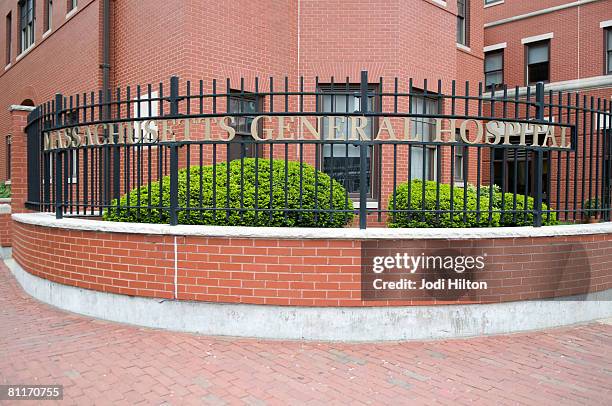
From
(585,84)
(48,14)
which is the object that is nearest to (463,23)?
(585,84)

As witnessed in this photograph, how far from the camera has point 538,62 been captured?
18.8 meters

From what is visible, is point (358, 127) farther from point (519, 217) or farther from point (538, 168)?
point (519, 217)

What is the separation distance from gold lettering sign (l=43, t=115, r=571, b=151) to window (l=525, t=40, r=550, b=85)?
14.1 m

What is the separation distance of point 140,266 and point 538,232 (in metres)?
4.28

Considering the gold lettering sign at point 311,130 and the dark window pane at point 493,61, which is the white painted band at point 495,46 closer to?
the dark window pane at point 493,61

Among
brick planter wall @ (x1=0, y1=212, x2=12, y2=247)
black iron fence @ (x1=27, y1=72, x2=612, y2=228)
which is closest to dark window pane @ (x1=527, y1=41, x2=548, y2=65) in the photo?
black iron fence @ (x1=27, y1=72, x2=612, y2=228)

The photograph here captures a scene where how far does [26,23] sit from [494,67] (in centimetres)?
1709

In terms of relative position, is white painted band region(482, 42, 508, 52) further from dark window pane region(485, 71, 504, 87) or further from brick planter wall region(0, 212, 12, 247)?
brick planter wall region(0, 212, 12, 247)

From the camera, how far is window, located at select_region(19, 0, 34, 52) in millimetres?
16469

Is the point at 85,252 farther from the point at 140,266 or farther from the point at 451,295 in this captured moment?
the point at 451,295

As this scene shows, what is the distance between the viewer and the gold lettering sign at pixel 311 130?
17.4 ft

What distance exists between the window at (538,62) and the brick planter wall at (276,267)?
48.2 feet

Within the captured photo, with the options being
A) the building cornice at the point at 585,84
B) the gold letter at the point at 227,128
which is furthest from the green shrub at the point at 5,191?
A: the building cornice at the point at 585,84

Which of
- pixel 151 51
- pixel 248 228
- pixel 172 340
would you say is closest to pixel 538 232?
pixel 248 228
